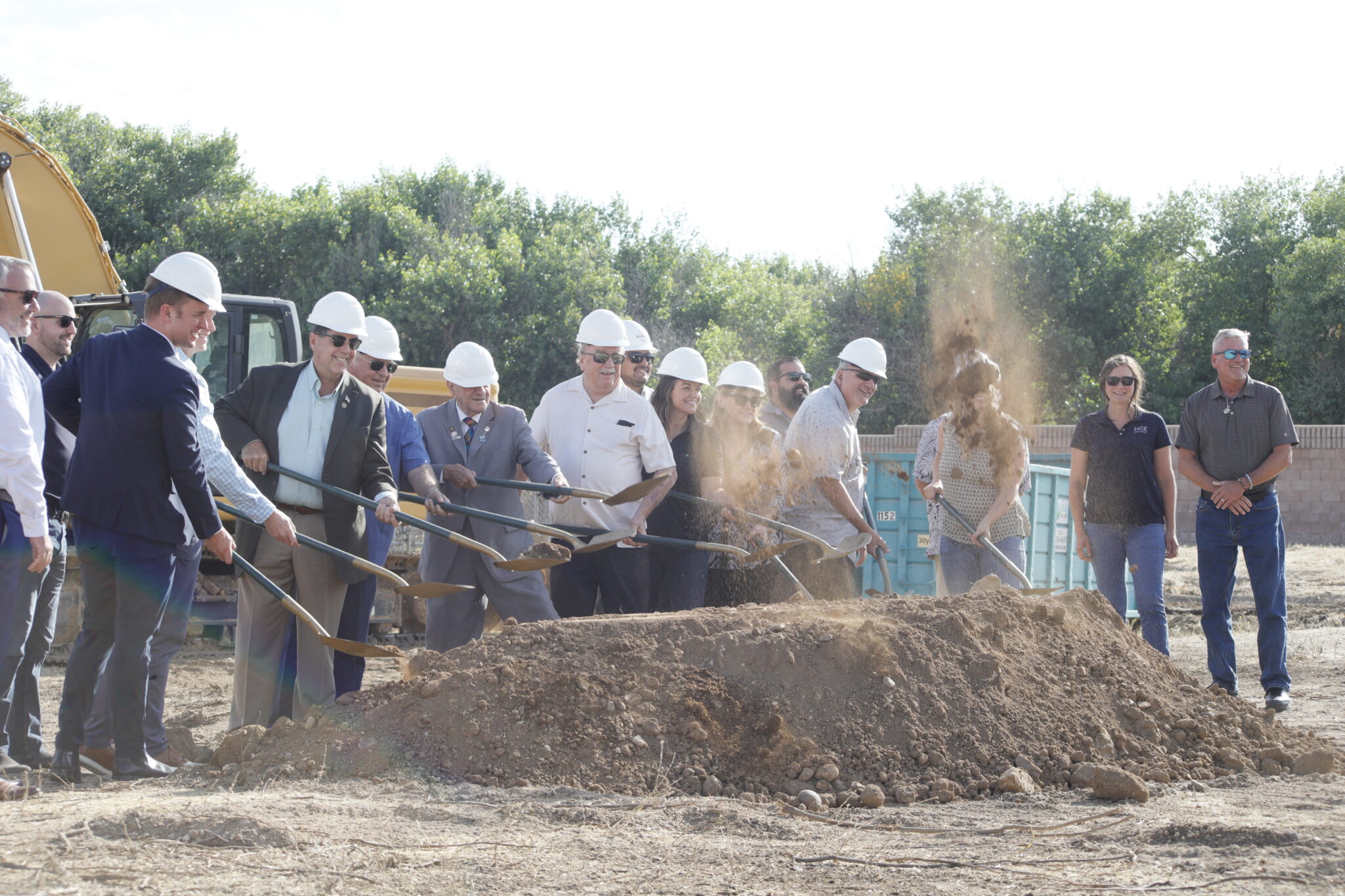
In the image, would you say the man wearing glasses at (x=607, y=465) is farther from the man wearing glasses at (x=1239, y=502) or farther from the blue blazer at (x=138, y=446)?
the man wearing glasses at (x=1239, y=502)

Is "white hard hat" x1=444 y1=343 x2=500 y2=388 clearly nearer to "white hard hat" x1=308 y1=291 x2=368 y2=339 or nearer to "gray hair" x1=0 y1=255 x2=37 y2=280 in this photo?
"white hard hat" x1=308 y1=291 x2=368 y2=339

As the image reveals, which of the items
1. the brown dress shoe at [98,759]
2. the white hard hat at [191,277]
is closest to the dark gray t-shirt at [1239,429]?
the white hard hat at [191,277]

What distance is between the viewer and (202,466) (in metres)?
4.37

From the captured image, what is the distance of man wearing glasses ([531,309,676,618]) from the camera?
5957 millimetres

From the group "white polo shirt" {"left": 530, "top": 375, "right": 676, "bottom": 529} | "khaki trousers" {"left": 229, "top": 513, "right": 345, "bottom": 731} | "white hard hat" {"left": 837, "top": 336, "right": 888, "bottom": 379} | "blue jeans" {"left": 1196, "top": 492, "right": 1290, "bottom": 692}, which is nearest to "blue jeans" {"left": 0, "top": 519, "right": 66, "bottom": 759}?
"khaki trousers" {"left": 229, "top": 513, "right": 345, "bottom": 731}

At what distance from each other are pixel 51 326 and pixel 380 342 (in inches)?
54.4

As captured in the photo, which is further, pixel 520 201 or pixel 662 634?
pixel 520 201

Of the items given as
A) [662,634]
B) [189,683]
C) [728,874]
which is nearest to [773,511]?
[662,634]

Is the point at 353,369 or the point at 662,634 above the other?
the point at 353,369

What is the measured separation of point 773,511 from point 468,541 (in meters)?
1.95

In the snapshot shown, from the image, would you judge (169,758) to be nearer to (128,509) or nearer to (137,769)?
(137,769)

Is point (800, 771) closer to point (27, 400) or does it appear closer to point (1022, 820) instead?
point (1022, 820)

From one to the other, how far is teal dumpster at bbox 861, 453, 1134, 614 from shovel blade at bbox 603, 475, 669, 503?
478cm

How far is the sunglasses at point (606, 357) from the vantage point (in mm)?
5945
